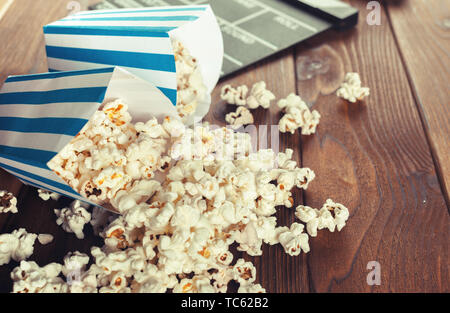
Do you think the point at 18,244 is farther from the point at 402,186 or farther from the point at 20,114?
the point at 402,186

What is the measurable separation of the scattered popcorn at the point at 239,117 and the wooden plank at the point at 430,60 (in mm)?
438

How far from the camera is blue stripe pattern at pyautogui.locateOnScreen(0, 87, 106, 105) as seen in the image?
2.47ft

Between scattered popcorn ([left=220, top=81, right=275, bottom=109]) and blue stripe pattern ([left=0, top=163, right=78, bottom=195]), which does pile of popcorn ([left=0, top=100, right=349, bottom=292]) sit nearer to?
blue stripe pattern ([left=0, top=163, right=78, bottom=195])

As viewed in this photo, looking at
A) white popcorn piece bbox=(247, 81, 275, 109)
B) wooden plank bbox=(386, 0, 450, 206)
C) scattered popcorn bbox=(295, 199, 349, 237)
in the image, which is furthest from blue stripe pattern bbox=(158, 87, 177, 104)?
wooden plank bbox=(386, 0, 450, 206)

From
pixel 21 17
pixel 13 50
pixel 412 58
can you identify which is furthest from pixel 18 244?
pixel 412 58

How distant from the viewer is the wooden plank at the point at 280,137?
77 cm

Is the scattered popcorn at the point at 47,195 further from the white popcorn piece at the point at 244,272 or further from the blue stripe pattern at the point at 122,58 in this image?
the white popcorn piece at the point at 244,272

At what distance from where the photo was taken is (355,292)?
742 millimetres

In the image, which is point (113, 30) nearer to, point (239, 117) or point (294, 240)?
point (239, 117)

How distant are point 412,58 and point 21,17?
4.14ft

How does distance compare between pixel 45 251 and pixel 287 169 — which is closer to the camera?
pixel 45 251

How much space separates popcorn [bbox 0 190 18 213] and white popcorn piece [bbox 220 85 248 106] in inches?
21.8

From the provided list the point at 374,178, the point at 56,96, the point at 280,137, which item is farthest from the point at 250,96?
the point at 56,96

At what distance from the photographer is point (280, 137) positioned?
3.35 feet
